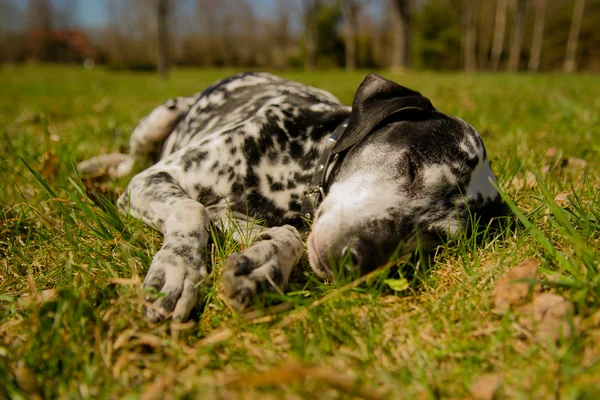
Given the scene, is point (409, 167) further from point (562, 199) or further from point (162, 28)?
point (162, 28)

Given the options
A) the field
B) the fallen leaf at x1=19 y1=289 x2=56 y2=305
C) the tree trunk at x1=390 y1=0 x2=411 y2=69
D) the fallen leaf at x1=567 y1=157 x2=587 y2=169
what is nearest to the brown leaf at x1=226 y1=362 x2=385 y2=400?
the field

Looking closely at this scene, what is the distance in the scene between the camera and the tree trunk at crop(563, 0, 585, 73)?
3794 cm

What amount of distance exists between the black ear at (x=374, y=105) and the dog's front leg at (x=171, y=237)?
0.95 metres

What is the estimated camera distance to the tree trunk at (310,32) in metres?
39.6

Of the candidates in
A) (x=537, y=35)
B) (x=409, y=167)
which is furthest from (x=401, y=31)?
(x=409, y=167)

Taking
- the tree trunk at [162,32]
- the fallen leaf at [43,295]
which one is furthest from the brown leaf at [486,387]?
the tree trunk at [162,32]

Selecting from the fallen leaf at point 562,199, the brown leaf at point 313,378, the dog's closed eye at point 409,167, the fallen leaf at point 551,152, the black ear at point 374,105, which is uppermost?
the black ear at point 374,105

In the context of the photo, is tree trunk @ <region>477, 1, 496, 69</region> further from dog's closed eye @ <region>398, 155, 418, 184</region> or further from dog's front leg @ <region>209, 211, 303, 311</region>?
dog's front leg @ <region>209, 211, 303, 311</region>

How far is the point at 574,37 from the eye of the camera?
39000mm

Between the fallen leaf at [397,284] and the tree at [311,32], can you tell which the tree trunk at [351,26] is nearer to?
the tree at [311,32]

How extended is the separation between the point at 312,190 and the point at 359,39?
137ft

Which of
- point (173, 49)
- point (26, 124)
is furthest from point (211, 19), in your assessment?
point (26, 124)

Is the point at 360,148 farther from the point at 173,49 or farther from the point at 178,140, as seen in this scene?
the point at 173,49

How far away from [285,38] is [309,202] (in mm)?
61862
